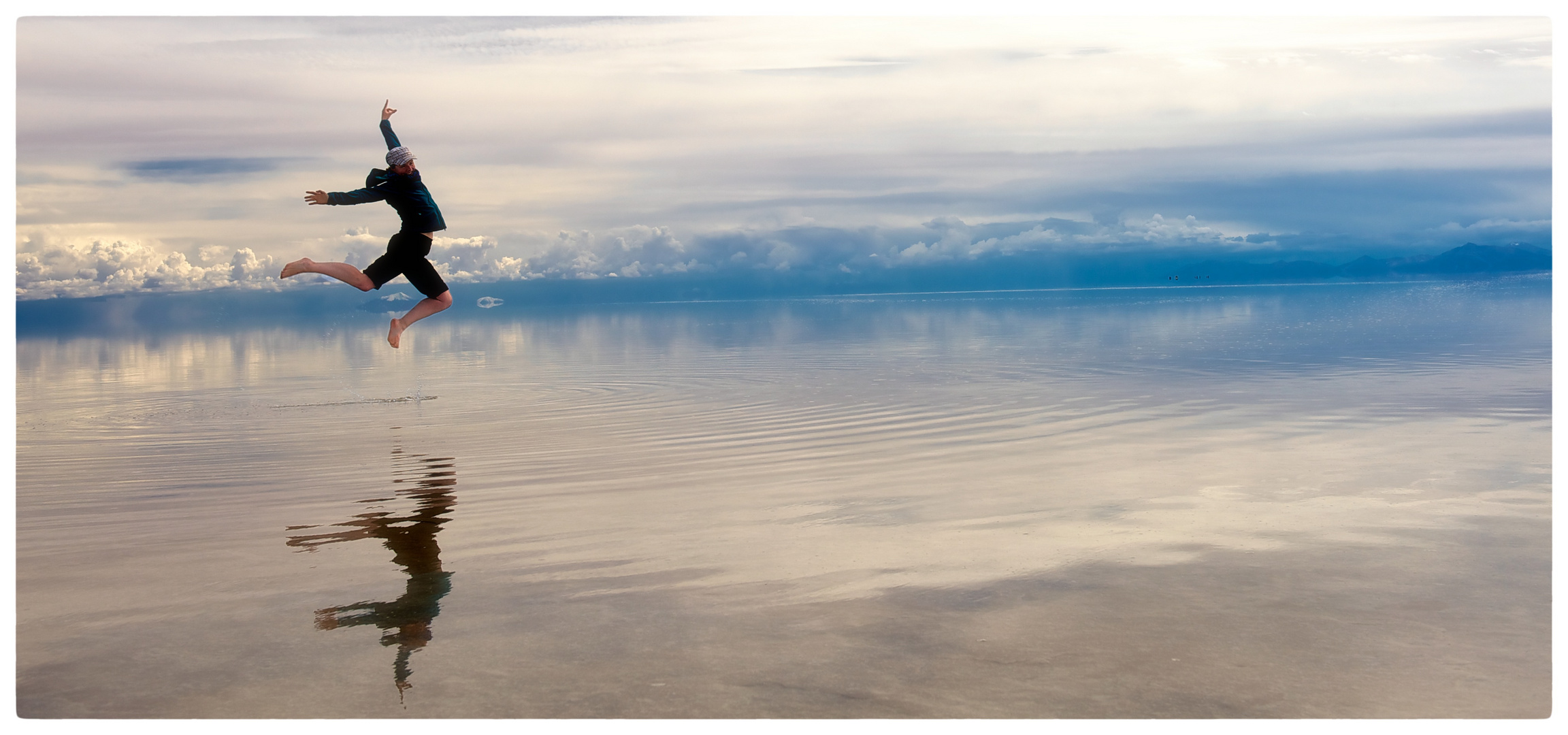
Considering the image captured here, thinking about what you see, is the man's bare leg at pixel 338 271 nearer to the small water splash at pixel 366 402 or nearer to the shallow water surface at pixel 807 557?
the shallow water surface at pixel 807 557

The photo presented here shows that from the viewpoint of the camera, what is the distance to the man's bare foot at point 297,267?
27.4 ft

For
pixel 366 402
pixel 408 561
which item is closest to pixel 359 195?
pixel 408 561

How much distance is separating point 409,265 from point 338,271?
2.07ft

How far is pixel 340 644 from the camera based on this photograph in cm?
820

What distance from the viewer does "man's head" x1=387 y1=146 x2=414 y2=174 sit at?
296 inches

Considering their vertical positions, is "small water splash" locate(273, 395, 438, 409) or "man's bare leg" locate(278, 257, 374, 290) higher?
"man's bare leg" locate(278, 257, 374, 290)

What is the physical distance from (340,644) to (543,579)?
6.53 ft

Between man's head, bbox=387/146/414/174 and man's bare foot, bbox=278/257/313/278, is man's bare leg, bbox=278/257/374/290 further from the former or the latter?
man's head, bbox=387/146/414/174

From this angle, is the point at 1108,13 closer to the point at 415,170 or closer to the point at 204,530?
the point at 415,170

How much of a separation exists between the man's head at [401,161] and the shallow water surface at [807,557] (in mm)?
3042

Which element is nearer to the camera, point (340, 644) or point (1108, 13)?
point (340, 644)

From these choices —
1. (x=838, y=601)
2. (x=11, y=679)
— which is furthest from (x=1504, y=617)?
(x=11, y=679)

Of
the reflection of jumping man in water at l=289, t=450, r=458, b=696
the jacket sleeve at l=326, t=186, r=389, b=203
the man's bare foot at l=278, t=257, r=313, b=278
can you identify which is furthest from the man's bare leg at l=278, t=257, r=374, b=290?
the reflection of jumping man in water at l=289, t=450, r=458, b=696

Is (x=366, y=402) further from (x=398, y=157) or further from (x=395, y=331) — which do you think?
(x=398, y=157)
